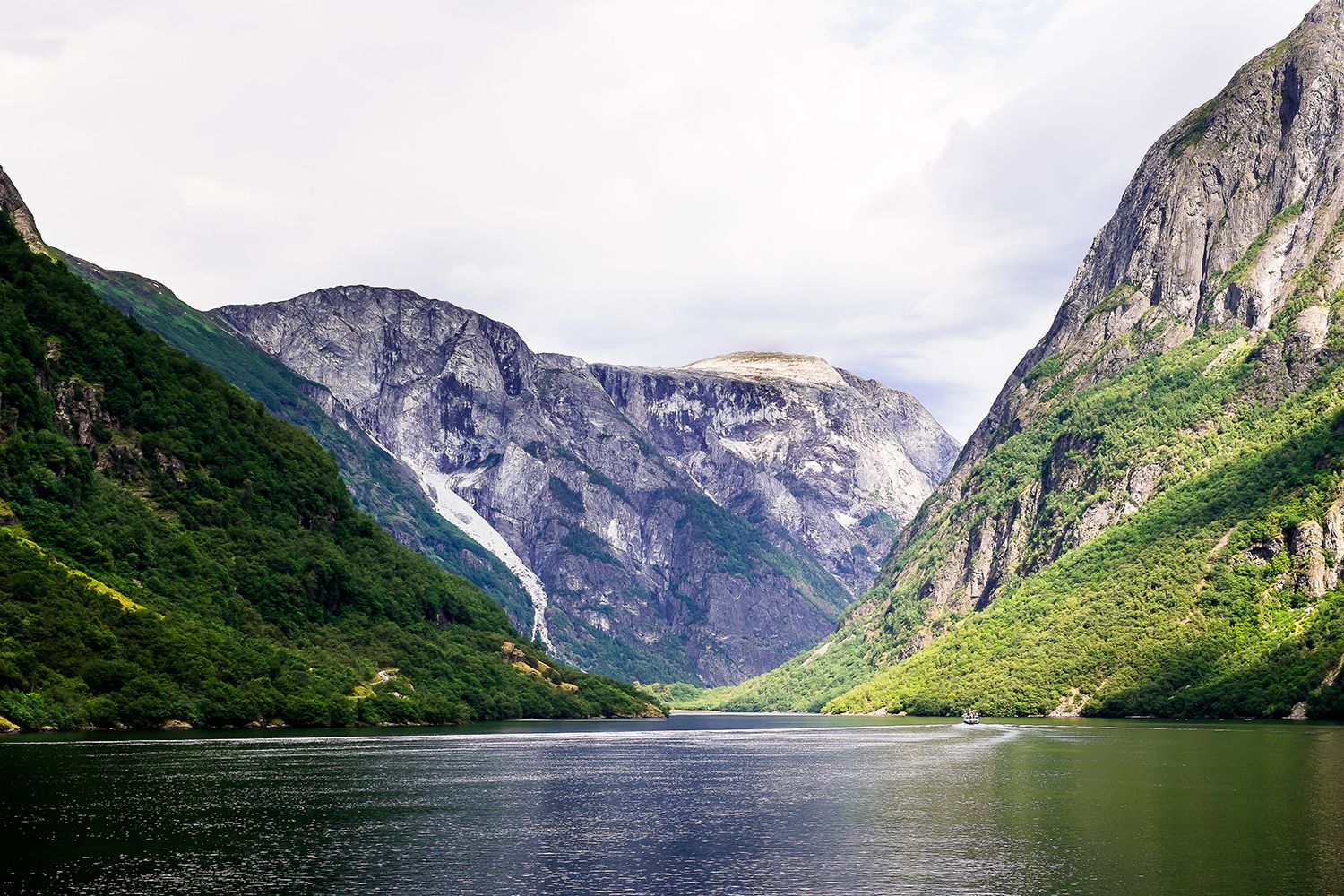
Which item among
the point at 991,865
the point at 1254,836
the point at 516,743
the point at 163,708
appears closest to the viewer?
the point at 991,865

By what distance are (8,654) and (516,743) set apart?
238ft

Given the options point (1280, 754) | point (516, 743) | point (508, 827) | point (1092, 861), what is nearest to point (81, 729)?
point (516, 743)

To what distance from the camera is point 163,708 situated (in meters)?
172

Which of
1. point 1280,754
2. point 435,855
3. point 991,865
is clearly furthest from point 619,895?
point 1280,754

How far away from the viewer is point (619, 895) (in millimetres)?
60375

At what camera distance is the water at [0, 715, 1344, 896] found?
63750 millimetres

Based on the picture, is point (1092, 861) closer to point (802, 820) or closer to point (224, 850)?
point (802, 820)

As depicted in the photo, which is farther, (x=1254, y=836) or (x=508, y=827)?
(x=508, y=827)

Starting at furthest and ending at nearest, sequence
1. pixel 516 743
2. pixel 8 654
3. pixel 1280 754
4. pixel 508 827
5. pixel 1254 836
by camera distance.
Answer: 1. pixel 516 743
2. pixel 8 654
3. pixel 1280 754
4. pixel 508 827
5. pixel 1254 836

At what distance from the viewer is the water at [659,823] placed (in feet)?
209

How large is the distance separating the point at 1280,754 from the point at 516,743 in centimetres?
10707

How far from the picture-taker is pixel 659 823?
290ft

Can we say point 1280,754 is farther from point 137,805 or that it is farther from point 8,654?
point 8,654

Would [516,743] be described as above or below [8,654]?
below
